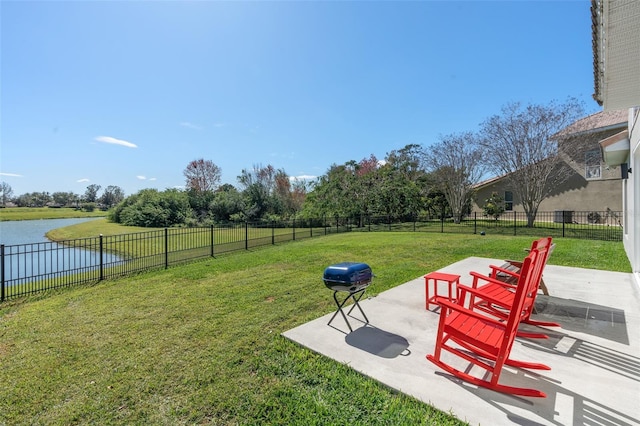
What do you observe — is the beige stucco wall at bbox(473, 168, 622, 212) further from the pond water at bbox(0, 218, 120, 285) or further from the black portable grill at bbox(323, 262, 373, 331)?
the pond water at bbox(0, 218, 120, 285)

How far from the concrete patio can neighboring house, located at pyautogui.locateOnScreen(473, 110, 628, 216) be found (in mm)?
13898

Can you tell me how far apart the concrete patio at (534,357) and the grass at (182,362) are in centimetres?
22

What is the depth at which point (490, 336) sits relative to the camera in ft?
7.82

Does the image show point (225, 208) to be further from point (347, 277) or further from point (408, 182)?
point (347, 277)

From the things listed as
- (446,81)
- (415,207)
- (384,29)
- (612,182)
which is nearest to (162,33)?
(384,29)

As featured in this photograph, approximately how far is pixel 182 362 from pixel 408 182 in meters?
22.4

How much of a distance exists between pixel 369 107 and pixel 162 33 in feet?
40.1

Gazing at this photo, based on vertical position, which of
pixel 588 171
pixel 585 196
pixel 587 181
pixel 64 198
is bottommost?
pixel 585 196

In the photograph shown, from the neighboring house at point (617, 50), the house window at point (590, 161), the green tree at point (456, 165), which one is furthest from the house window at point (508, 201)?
the neighboring house at point (617, 50)

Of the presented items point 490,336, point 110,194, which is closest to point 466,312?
point 490,336

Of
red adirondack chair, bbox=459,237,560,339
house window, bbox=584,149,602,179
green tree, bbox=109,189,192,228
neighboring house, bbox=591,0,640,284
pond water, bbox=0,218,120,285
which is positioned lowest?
pond water, bbox=0,218,120,285

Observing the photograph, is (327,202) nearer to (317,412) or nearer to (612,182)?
(612,182)

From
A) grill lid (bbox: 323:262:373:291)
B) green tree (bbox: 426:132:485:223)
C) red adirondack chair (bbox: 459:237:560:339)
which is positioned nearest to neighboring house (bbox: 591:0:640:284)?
red adirondack chair (bbox: 459:237:560:339)

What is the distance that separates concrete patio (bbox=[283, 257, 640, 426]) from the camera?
2.04 meters
